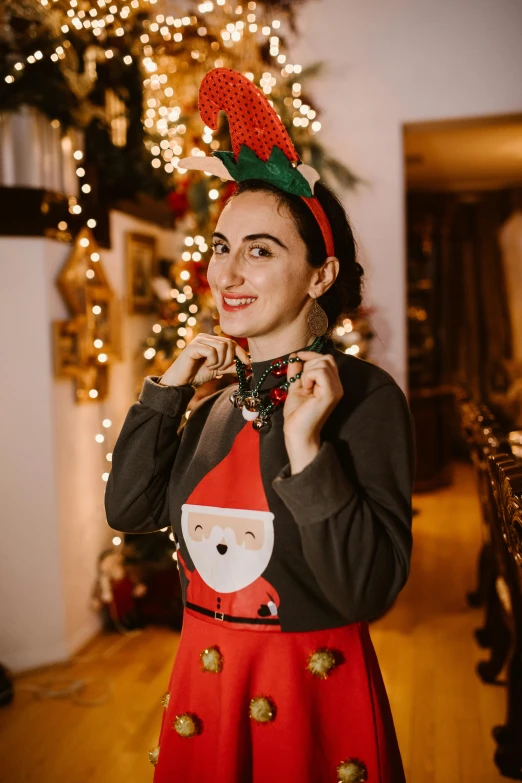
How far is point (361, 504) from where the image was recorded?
2.87 ft

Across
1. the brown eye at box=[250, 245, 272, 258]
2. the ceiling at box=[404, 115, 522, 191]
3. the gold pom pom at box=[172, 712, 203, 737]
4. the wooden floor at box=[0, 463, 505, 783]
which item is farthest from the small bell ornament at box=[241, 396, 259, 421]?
the ceiling at box=[404, 115, 522, 191]

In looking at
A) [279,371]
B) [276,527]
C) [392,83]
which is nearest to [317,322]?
[279,371]

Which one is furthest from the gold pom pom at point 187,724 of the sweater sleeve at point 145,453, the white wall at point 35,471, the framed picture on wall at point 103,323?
the framed picture on wall at point 103,323

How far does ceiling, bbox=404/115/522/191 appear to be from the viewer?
3.74 meters

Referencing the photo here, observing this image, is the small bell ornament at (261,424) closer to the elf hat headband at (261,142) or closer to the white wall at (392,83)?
the elf hat headband at (261,142)

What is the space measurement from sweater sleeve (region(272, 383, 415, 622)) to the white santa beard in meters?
0.11

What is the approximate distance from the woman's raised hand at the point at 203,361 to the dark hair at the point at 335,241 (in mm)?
177

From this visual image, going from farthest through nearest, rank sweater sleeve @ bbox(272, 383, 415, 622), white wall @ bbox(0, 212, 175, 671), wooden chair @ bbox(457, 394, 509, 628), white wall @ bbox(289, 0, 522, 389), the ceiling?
the ceiling < white wall @ bbox(289, 0, 522, 389) < white wall @ bbox(0, 212, 175, 671) < wooden chair @ bbox(457, 394, 509, 628) < sweater sleeve @ bbox(272, 383, 415, 622)

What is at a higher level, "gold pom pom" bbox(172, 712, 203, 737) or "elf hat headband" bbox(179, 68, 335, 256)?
"elf hat headband" bbox(179, 68, 335, 256)

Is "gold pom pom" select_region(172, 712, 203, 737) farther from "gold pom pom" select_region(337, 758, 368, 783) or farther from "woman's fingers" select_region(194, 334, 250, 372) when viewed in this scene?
"woman's fingers" select_region(194, 334, 250, 372)

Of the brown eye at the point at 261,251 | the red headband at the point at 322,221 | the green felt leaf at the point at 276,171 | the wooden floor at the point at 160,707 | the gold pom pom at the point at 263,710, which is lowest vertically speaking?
the wooden floor at the point at 160,707

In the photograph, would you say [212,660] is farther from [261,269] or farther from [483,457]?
[483,457]

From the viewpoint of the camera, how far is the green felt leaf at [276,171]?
3.27ft

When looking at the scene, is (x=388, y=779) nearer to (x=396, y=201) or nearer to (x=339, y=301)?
(x=339, y=301)
